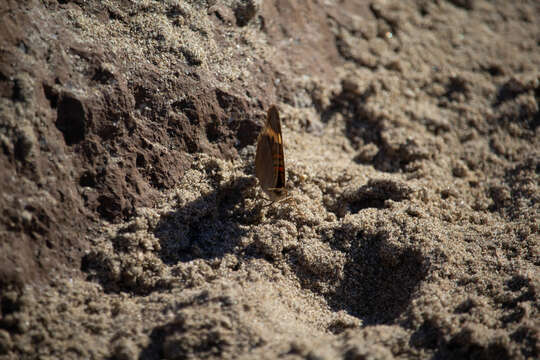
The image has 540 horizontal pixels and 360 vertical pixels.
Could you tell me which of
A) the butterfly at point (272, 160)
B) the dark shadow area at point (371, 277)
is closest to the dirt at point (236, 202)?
the dark shadow area at point (371, 277)

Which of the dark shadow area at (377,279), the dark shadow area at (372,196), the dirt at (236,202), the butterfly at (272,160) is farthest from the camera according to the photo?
the dark shadow area at (372,196)

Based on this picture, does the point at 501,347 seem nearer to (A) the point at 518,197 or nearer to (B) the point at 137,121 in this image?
(A) the point at 518,197

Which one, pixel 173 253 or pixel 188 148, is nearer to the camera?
pixel 173 253

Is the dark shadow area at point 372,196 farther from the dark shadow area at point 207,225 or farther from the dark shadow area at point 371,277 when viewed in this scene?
the dark shadow area at point 207,225

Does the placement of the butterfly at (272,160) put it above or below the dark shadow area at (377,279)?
above

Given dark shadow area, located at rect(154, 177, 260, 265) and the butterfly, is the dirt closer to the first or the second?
dark shadow area, located at rect(154, 177, 260, 265)

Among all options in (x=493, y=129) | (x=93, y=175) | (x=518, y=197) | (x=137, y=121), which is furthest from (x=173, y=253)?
(x=493, y=129)
